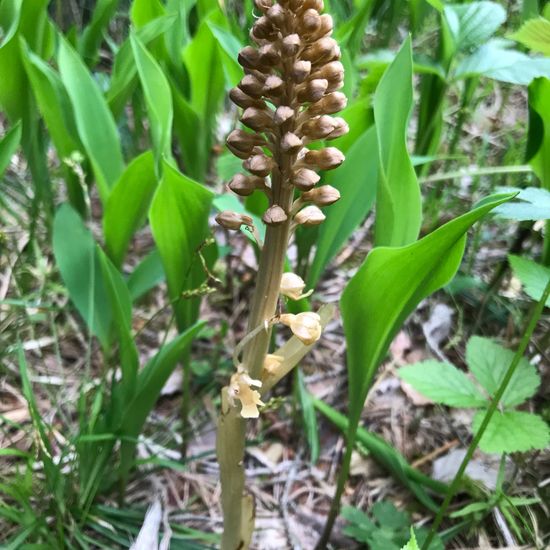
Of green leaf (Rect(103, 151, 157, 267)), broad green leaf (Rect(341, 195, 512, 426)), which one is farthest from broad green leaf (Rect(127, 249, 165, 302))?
broad green leaf (Rect(341, 195, 512, 426))

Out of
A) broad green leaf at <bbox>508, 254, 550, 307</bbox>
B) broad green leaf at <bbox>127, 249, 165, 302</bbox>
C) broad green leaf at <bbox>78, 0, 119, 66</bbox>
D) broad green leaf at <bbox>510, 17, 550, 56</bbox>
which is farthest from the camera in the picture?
broad green leaf at <bbox>78, 0, 119, 66</bbox>

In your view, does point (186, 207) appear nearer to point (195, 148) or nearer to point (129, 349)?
point (129, 349)

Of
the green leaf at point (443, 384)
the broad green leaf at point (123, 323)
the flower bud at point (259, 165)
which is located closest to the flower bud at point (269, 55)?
the flower bud at point (259, 165)

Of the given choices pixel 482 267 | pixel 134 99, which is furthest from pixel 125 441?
pixel 482 267

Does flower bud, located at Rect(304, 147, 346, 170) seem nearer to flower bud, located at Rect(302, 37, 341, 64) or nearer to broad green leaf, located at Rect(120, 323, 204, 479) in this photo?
flower bud, located at Rect(302, 37, 341, 64)

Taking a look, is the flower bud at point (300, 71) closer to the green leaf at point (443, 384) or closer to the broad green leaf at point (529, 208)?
the broad green leaf at point (529, 208)

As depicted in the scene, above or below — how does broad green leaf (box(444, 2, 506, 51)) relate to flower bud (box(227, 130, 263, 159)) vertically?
above
